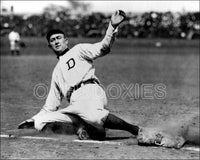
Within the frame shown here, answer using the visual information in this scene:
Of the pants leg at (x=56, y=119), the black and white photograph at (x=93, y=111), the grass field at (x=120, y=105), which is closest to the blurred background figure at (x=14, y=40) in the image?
the grass field at (x=120, y=105)

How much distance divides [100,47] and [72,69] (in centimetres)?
37

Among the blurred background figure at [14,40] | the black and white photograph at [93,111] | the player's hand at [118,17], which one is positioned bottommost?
the blurred background figure at [14,40]

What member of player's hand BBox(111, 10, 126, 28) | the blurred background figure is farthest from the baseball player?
the blurred background figure

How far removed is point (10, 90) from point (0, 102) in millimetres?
1899

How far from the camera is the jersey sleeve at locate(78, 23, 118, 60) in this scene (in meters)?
4.04

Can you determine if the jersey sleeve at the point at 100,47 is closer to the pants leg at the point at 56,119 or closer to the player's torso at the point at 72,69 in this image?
the player's torso at the point at 72,69

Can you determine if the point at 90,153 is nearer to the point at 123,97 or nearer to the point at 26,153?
the point at 26,153

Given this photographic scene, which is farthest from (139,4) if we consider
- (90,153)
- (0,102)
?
(0,102)

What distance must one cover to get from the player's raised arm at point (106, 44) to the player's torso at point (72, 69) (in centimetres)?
7

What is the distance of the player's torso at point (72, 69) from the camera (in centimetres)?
443

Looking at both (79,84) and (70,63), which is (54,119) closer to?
(79,84)

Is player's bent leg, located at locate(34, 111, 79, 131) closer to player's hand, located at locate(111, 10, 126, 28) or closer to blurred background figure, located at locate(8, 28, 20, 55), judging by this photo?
player's hand, located at locate(111, 10, 126, 28)

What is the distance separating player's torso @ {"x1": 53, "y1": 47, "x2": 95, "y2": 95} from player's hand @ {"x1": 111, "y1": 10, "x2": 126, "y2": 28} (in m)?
0.68

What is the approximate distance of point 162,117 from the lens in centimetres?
838
